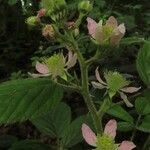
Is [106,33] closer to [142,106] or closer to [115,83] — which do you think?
[115,83]

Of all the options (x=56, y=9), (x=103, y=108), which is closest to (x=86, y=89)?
(x=103, y=108)

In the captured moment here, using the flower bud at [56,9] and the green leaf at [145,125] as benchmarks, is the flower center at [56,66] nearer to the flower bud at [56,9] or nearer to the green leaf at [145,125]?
the flower bud at [56,9]

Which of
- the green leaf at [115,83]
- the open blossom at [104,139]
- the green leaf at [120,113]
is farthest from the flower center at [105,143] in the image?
the green leaf at [120,113]

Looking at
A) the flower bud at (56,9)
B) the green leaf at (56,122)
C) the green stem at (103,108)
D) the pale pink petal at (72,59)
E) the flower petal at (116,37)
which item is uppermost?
the flower bud at (56,9)

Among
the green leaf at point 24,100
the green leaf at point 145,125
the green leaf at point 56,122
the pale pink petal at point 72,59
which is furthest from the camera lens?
the green leaf at point 56,122

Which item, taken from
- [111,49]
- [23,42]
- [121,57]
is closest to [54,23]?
[111,49]

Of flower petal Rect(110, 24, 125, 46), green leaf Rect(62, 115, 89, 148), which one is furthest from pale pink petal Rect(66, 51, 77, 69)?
green leaf Rect(62, 115, 89, 148)

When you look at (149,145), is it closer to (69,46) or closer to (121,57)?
(69,46)
